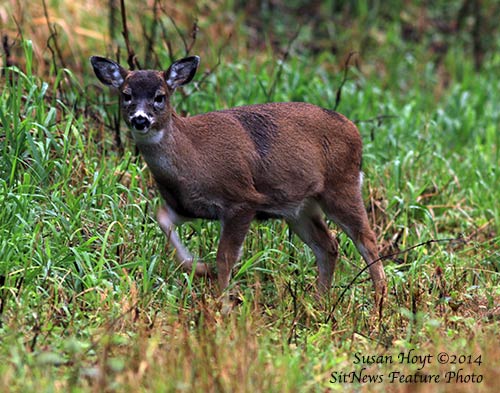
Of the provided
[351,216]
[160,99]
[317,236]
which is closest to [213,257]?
[317,236]

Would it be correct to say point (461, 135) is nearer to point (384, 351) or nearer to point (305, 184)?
point (305, 184)

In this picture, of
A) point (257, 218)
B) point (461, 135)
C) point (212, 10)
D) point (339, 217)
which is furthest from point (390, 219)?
point (212, 10)

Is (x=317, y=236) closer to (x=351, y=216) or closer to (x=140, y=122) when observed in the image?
(x=351, y=216)

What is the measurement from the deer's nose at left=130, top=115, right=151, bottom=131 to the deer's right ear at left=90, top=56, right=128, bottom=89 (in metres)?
0.50

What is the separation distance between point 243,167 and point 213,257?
664 millimetres

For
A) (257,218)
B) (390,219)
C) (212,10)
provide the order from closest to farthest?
(257,218) → (390,219) → (212,10)

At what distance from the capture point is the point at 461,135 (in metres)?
9.79

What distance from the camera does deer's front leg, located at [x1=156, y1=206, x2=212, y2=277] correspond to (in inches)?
243

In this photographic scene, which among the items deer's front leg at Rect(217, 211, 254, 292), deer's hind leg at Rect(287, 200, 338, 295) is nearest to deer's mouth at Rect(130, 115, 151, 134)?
deer's front leg at Rect(217, 211, 254, 292)

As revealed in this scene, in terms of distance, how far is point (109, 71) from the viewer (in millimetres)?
6414

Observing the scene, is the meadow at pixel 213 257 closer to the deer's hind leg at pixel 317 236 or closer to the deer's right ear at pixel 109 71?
the deer's hind leg at pixel 317 236

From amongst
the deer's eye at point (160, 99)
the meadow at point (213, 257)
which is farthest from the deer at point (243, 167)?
the meadow at point (213, 257)

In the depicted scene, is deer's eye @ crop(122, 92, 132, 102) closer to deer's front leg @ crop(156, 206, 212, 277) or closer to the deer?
the deer

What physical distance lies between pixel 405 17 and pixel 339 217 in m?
6.53
